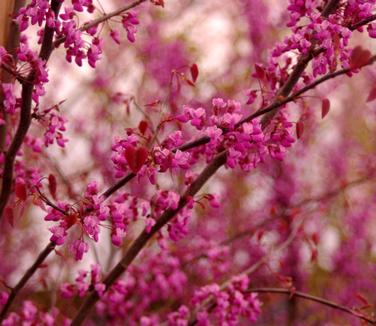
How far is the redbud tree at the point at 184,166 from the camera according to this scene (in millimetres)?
1896

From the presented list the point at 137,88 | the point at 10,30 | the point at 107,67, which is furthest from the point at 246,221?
the point at 10,30

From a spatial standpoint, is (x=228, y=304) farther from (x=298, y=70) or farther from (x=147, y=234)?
(x=298, y=70)

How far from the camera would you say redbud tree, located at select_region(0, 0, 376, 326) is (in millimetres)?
1896

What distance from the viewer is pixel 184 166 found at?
180 centimetres

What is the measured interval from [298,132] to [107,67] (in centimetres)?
512

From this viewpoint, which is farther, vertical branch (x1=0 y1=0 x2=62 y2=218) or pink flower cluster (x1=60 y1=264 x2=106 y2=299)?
pink flower cluster (x1=60 y1=264 x2=106 y2=299)

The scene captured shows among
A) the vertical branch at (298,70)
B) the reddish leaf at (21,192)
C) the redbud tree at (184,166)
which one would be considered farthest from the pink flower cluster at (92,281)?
the vertical branch at (298,70)

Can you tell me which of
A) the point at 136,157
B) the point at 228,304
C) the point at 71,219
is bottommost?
the point at 71,219

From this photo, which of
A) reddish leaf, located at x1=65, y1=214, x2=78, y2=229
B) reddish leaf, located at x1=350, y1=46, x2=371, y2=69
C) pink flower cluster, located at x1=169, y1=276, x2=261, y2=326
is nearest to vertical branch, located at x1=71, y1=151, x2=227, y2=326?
pink flower cluster, located at x1=169, y1=276, x2=261, y2=326

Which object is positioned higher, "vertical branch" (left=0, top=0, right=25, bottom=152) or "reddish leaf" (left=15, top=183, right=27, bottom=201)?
"vertical branch" (left=0, top=0, right=25, bottom=152)

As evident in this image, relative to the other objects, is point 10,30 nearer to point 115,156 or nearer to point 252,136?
point 115,156

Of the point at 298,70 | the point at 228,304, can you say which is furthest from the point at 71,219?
the point at 228,304

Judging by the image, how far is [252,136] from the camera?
5.88 feet

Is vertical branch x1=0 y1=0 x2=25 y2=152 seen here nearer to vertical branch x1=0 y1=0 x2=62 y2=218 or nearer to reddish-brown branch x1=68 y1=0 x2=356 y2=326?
vertical branch x1=0 y1=0 x2=62 y2=218
